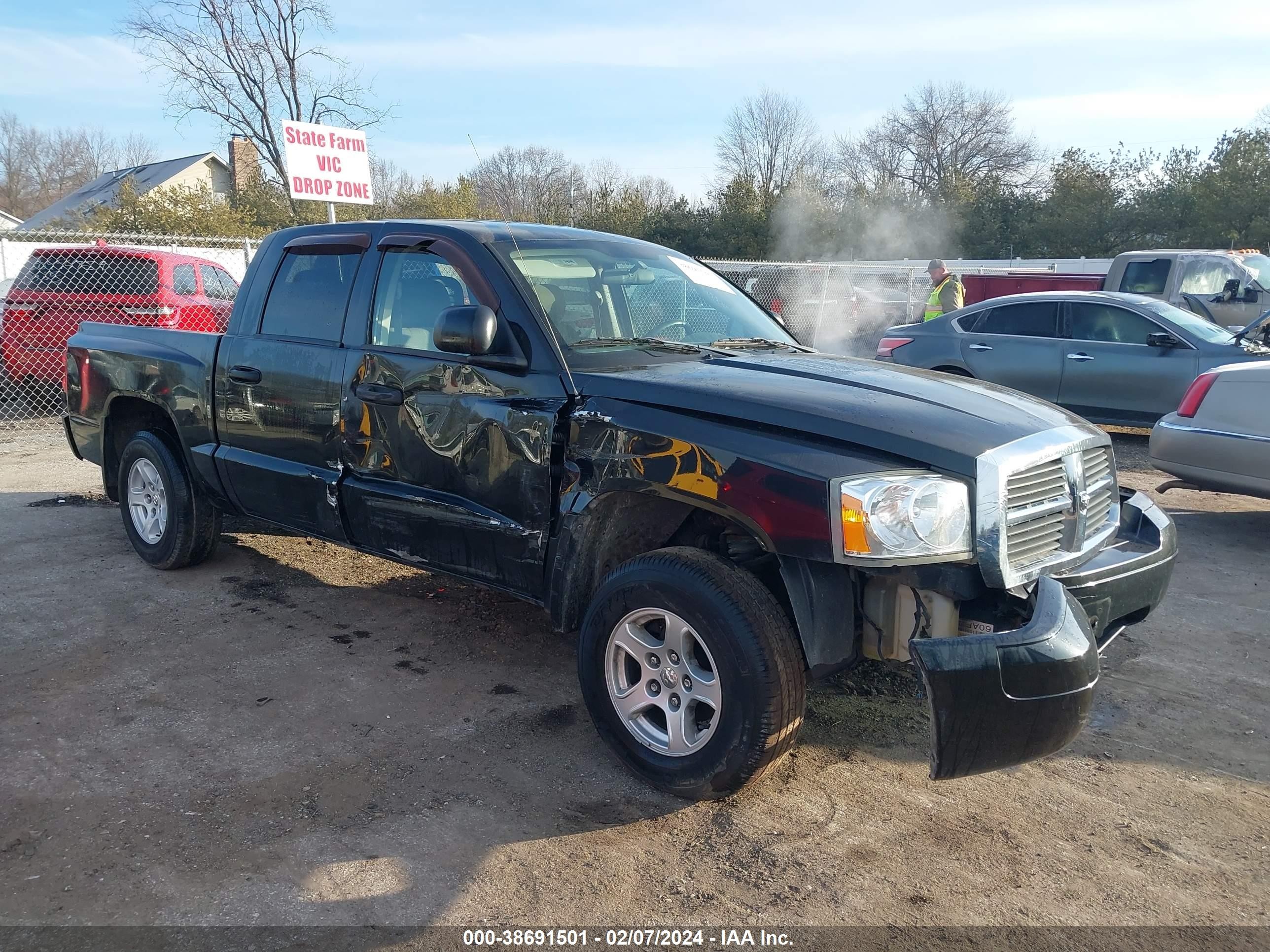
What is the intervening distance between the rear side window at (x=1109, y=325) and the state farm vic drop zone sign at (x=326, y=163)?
9.82 m

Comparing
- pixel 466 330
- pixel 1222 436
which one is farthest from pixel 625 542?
pixel 1222 436

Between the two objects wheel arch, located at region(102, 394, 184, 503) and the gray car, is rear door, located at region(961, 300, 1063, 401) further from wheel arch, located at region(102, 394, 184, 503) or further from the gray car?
wheel arch, located at region(102, 394, 184, 503)

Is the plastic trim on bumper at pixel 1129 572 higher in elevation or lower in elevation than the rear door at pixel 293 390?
lower

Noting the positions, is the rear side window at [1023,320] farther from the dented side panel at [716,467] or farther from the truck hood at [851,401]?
the dented side panel at [716,467]

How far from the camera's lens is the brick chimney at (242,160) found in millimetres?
33800

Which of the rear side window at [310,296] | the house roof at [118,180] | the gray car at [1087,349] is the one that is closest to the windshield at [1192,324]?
the gray car at [1087,349]

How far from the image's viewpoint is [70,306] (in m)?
10.9

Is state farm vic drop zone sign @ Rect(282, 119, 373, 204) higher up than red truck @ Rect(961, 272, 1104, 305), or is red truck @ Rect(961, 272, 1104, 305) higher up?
state farm vic drop zone sign @ Rect(282, 119, 373, 204)

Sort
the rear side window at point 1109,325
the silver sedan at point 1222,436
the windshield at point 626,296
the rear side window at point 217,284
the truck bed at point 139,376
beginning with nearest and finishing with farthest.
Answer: the windshield at point 626,296 < the truck bed at point 139,376 < the silver sedan at point 1222,436 < the rear side window at point 1109,325 < the rear side window at point 217,284

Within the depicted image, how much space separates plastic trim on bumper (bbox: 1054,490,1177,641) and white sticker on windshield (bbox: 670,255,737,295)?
79.8 inches

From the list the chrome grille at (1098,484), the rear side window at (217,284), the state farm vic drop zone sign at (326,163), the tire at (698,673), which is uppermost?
the state farm vic drop zone sign at (326,163)

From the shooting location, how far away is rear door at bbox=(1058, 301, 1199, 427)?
9.41 m

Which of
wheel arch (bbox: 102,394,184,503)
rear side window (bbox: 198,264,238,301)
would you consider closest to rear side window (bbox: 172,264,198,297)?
rear side window (bbox: 198,264,238,301)

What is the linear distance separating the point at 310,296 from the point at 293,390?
471 millimetres
